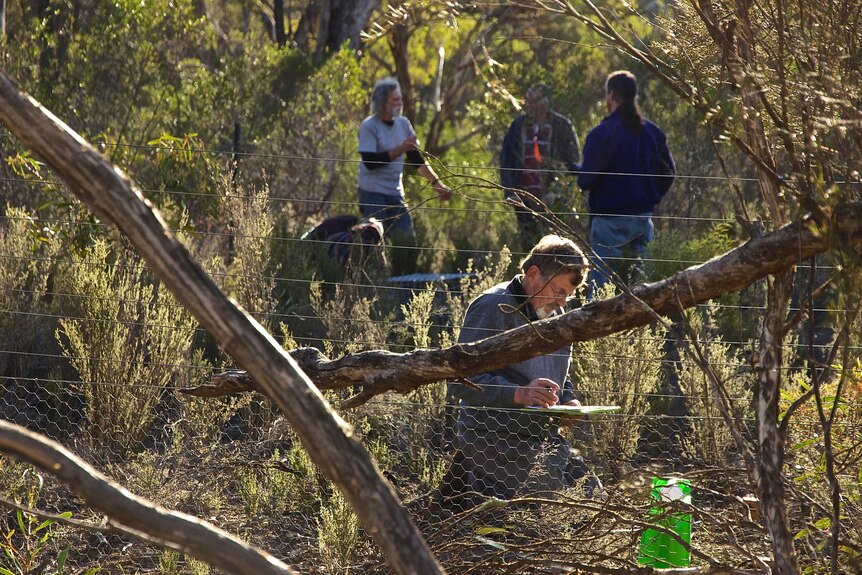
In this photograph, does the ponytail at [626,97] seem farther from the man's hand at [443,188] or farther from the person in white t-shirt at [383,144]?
the man's hand at [443,188]

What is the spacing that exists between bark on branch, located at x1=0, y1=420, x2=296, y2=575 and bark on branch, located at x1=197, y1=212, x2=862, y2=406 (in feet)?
2.41

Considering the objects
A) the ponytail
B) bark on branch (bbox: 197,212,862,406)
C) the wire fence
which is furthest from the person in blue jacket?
bark on branch (bbox: 197,212,862,406)

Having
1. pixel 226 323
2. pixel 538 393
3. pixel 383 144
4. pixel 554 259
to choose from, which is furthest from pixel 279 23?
pixel 226 323

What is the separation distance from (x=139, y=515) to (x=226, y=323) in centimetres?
27

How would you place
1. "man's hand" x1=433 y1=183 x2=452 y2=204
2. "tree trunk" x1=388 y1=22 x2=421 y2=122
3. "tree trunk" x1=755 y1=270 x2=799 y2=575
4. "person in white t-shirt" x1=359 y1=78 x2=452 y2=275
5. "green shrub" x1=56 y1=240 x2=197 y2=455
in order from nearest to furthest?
"tree trunk" x1=755 y1=270 x2=799 y2=575 < "man's hand" x1=433 y1=183 x2=452 y2=204 < "green shrub" x1=56 y1=240 x2=197 y2=455 < "person in white t-shirt" x1=359 y1=78 x2=452 y2=275 < "tree trunk" x1=388 y1=22 x2=421 y2=122

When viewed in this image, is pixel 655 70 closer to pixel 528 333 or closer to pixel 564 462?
pixel 528 333

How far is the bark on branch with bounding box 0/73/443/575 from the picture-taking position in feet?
4.81

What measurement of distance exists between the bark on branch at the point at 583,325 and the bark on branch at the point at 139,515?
73 centimetres

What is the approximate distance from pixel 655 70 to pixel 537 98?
6.09 m

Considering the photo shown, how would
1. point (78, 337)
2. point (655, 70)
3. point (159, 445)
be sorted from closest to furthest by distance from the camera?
point (655, 70) → point (78, 337) → point (159, 445)

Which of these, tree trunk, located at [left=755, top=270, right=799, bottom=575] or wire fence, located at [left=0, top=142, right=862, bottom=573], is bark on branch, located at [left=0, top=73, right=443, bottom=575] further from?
wire fence, located at [left=0, top=142, right=862, bottom=573]

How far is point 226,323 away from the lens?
1.48 meters

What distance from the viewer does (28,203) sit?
300 inches

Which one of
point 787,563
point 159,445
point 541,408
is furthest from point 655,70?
point 159,445
